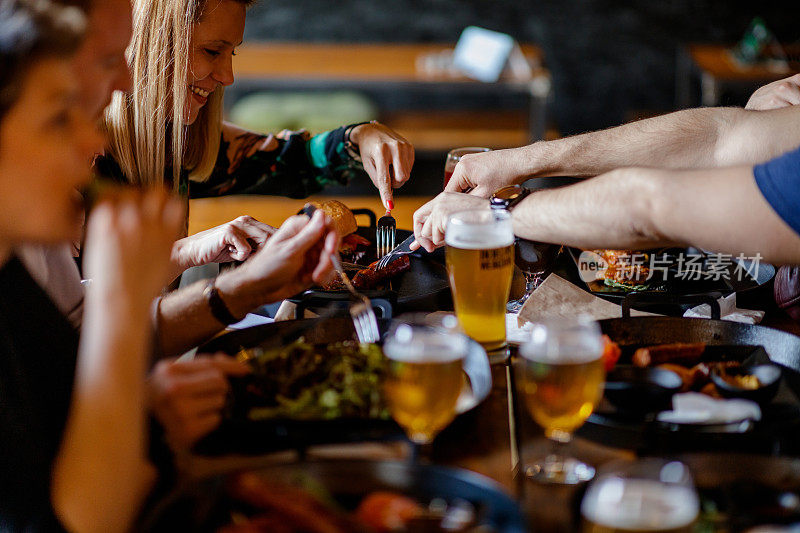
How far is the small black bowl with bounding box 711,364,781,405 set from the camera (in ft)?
3.41

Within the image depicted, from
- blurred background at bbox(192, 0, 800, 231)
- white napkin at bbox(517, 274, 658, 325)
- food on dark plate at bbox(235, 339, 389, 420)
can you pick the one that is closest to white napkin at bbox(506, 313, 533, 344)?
white napkin at bbox(517, 274, 658, 325)

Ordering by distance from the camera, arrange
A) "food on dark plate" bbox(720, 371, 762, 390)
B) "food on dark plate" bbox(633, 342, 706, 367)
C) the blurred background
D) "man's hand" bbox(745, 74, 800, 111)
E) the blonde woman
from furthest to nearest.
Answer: the blurred background < "man's hand" bbox(745, 74, 800, 111) < the blonde woman < "food on dark plate" bbox(633, 342, 706, 367) < "food on dark plate" bbox(720, 371, 762, 390)

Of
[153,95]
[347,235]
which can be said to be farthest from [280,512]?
[153,95]

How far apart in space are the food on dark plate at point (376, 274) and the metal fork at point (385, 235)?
0.47 ft

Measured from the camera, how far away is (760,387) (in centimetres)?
104

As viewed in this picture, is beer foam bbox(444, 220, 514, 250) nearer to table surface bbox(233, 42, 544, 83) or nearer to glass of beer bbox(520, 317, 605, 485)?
glass of beer bbox(520, 317, 605, 485)

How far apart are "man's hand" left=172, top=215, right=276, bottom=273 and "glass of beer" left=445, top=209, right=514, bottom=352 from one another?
1.86ft

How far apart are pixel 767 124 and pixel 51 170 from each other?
1.66 meters

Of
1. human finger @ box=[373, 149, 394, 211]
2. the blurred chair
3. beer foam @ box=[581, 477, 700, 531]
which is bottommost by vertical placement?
the blurred chair

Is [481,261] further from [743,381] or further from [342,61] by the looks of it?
[342,61]

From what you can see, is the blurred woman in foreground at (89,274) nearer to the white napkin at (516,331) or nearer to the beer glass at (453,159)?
the white napkin at (516,331)

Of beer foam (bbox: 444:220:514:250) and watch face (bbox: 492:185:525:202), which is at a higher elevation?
beer foam (bbox: 444:220:514:250)

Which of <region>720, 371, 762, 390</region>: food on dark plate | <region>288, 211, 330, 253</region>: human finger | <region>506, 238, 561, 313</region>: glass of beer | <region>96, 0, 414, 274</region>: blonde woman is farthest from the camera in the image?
<region>96, 0, 414, 274</region>: blonde woman

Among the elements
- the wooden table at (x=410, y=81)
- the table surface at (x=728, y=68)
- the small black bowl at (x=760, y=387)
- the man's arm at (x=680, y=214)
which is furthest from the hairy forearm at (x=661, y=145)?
the table surface at (x=728, y=68)
